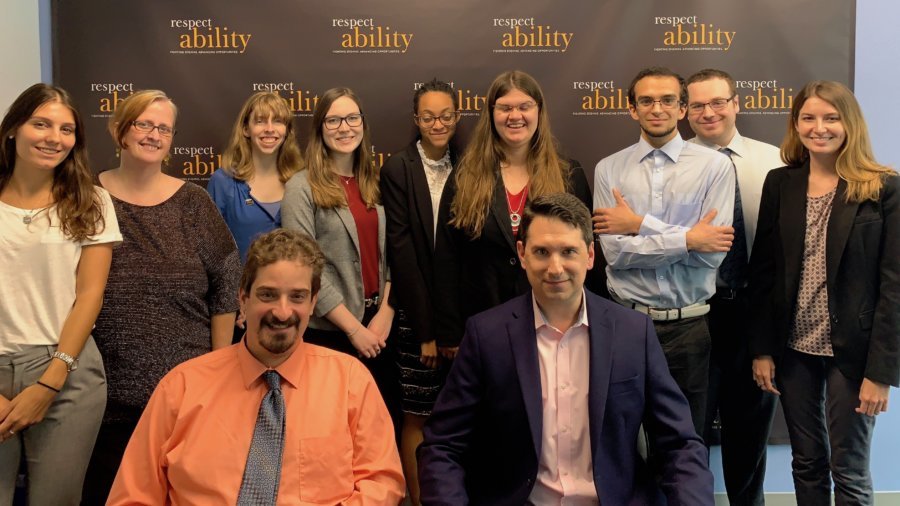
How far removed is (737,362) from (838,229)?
2.56 feet

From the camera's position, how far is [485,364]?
222cm

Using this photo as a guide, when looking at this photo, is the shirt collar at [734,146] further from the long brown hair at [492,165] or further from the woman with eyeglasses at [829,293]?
the long brown hair at [492,165]

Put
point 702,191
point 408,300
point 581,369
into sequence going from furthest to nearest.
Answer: point 408,300, point 702,191, point 581,369

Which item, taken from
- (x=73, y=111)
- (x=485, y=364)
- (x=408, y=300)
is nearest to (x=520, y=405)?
(x=485, y=364)

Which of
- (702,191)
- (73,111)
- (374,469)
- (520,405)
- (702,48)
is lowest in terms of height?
(374,469)

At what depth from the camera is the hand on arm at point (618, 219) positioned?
3043 mm

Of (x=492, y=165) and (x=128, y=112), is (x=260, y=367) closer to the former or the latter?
(x=128, y=112)

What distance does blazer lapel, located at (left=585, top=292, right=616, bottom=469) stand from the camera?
6.98 feet

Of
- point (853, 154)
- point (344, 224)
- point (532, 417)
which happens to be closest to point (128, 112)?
point (344, 224)

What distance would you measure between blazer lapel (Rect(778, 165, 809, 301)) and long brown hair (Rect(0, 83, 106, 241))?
251 centimetres

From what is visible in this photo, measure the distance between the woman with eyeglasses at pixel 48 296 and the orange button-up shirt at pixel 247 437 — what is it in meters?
0.71

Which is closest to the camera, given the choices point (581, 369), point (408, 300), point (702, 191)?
point (581, 369)

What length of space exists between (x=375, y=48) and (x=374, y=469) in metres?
2.37

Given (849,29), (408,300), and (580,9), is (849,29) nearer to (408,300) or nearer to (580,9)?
(580,9)
